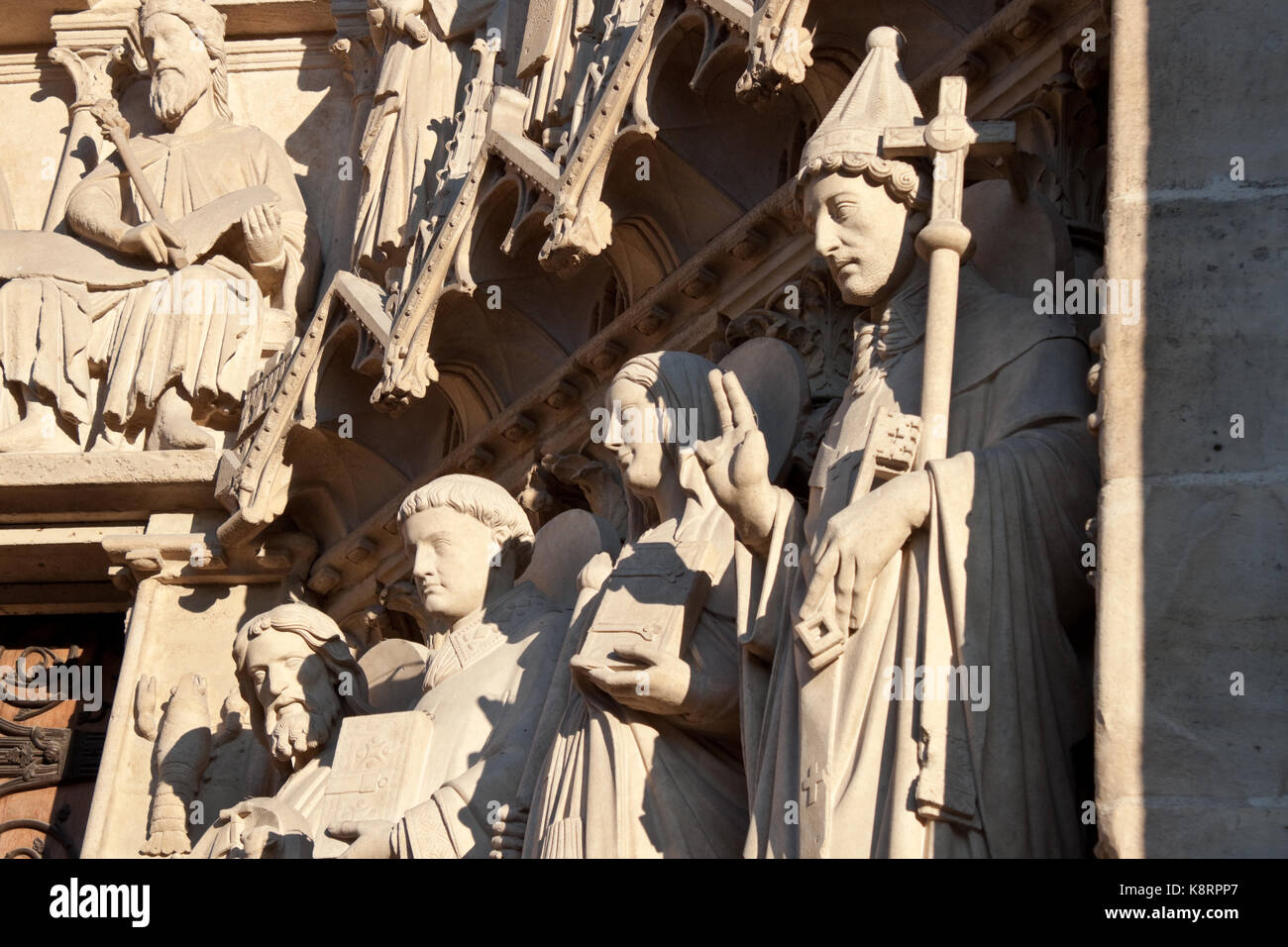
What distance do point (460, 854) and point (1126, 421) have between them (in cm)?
226

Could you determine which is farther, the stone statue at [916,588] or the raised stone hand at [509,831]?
the raised stone hand at [509,831]

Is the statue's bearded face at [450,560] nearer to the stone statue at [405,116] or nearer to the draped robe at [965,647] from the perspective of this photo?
the draped robe at [965,647]

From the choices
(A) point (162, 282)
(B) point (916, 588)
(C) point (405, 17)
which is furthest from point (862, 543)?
(A) point (162, 282)

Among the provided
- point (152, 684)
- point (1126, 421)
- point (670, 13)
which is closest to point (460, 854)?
point (1126, 421)

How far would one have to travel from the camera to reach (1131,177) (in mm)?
5062

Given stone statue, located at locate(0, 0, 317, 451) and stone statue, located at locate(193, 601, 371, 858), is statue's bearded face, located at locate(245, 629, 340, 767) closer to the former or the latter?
stone statue, located at locate(193, 601, 371, 858)

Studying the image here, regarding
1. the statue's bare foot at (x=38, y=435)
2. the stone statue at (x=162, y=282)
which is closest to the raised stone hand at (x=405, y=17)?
the stone statue at (x=162, y=282)

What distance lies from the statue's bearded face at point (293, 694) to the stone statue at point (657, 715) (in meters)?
1.55

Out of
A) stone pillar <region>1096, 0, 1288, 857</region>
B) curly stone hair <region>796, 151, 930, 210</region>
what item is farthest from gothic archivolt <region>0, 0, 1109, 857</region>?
stone pillar <region>1096, 0, 1288, 857</region>

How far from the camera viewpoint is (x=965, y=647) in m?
5.11

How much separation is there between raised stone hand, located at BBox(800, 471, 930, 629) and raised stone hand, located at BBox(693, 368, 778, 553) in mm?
485

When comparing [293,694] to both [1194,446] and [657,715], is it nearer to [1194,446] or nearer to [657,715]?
[657,715]

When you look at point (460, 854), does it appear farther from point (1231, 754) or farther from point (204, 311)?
point (204, 311)

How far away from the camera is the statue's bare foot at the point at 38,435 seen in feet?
33.2
